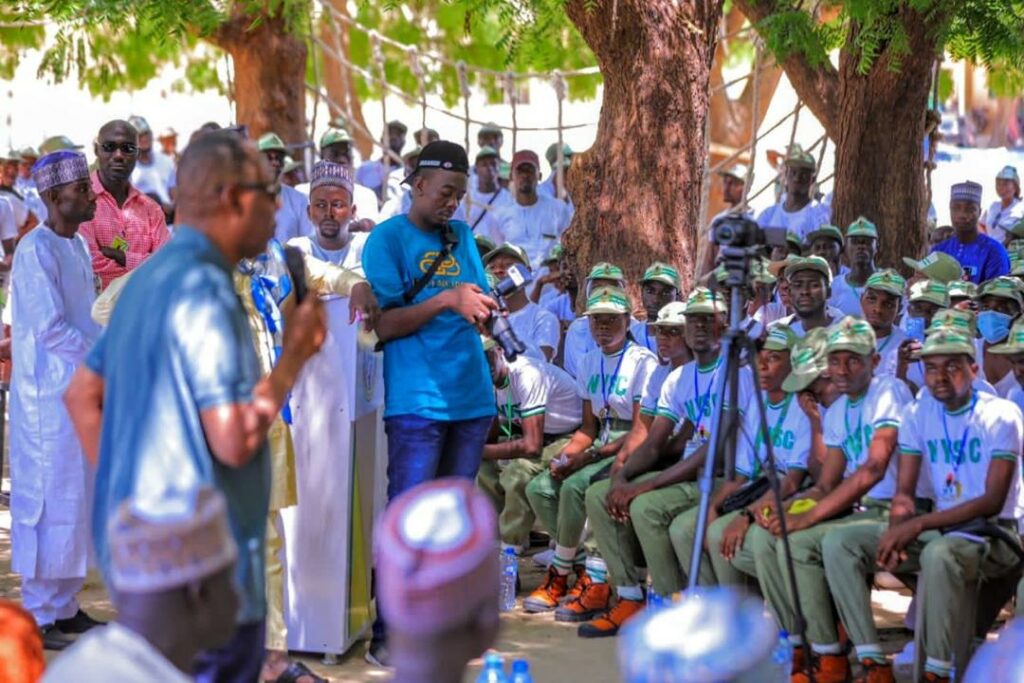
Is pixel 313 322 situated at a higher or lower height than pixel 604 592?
higher

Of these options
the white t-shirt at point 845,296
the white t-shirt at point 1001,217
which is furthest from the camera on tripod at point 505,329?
the white t-shirt at point 1001,217

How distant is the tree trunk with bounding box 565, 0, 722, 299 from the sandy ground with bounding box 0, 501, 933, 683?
84.7 inches

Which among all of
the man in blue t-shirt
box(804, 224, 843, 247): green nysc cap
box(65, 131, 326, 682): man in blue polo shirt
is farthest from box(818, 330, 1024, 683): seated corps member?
the man in blue t-shirt

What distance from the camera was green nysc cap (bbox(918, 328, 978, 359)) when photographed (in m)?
6.31

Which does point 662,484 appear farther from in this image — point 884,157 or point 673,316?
point 884,157

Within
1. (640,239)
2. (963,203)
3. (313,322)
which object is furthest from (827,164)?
(313,322)

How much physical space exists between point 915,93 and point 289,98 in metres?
7.25

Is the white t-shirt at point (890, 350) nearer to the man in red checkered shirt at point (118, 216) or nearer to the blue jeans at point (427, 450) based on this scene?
the blue jeans at point (427, 450)

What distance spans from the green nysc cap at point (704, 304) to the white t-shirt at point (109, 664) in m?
5.24

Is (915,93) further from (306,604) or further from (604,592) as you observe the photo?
(306,604)

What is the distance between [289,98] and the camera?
16.1 meters

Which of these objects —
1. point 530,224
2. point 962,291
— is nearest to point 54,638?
point 962,291

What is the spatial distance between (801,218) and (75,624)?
684cm

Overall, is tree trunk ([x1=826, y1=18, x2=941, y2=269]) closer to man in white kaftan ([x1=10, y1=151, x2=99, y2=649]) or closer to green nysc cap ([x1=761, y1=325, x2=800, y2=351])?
green nysc cap ([x1=761, y1=325, x2=800, y2=351])
